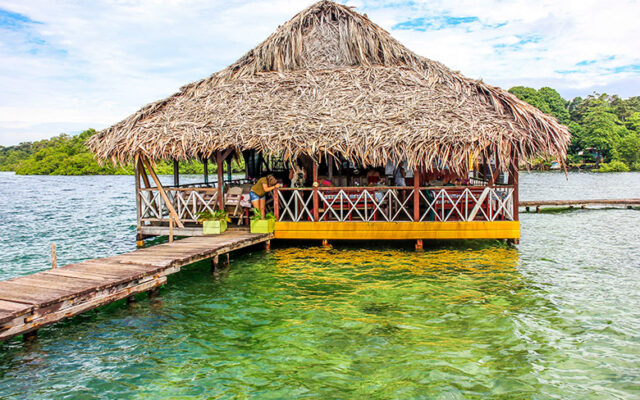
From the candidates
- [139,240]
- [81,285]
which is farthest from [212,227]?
[81,285]

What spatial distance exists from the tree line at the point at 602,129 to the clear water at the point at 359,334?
48.7 m

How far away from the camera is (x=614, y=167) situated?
5638 cm

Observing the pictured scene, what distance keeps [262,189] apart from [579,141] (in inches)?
2514

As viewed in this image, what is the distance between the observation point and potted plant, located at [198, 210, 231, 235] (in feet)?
34.9

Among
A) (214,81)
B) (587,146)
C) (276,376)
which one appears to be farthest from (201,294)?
(587,146)

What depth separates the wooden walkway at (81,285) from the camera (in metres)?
5.11

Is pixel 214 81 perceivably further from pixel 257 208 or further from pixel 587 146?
pixel 587 146

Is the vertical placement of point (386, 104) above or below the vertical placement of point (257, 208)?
above

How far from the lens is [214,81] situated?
1283cm

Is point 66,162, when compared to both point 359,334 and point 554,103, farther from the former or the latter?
point 554,103

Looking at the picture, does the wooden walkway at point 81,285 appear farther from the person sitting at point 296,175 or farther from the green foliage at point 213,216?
the person sitting at point 296,175

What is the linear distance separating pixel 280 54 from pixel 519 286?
31.0 ft

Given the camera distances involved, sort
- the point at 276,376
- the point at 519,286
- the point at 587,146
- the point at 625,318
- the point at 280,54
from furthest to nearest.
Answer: the point at 587,146, the point at 280,54, the point at 519,286, the point at 625,318, the point at 276,376

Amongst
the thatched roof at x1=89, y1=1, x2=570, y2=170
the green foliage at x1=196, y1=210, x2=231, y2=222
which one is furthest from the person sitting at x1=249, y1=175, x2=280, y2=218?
the thatched roof at x1=89, y1=1, x2=570, y2=170
